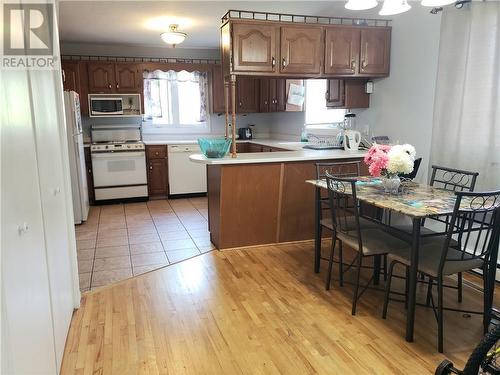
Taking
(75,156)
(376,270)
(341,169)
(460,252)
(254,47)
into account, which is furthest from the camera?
(75,156)

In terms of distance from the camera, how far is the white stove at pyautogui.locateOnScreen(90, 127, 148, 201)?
5.52 meters

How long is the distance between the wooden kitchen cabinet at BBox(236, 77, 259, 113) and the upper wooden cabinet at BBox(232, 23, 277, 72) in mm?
2748

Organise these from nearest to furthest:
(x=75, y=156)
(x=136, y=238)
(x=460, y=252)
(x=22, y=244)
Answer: (x=22, y=244)
(x=460, y=252)
(x=136, y=238)
(x=75, y=156)

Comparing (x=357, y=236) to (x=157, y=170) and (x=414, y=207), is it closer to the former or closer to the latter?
(x=414, y=207)

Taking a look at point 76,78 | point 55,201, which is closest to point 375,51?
point 55,201

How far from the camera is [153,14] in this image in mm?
4188

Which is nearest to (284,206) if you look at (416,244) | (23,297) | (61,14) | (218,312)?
(218,312)

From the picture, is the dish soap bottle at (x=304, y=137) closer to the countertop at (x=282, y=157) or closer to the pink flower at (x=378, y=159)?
the countertop at (x=282, y=157)

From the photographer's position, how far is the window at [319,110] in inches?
190

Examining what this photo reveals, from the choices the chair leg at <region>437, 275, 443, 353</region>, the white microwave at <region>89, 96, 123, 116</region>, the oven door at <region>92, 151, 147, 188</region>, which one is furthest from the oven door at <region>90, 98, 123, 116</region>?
the chair leg at <region>437, 275, 443, 353</region>

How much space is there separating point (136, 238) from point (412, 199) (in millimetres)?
2872

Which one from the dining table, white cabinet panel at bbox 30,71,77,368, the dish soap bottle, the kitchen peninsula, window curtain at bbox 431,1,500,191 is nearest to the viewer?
white cabinet panel at bbox 30,71,77,368

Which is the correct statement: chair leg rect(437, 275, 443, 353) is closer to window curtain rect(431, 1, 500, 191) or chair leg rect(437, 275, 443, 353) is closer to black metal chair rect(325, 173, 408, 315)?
black metal chair rect(325, 173, 408, 315)

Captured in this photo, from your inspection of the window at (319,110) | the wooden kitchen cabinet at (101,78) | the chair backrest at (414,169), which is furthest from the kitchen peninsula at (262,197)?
the wooden kitchen cabinet at (101,78)
